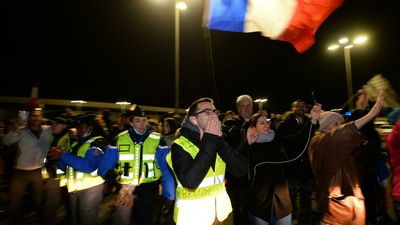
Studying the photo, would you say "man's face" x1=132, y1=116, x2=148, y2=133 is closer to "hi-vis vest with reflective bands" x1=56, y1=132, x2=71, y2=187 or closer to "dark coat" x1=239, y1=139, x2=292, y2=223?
"dark coat" x1=239, y1=139, x2=292, y2=223

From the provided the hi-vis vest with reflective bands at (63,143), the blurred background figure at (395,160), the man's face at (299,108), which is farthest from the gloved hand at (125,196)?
the man's face at (299,108)

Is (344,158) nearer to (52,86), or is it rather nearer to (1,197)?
(1,197)

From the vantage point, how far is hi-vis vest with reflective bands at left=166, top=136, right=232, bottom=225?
8.73 ft

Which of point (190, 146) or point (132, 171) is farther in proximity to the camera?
point (132, 171)

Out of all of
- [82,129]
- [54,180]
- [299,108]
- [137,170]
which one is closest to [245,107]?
[299,108]

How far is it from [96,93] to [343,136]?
36.2 metres

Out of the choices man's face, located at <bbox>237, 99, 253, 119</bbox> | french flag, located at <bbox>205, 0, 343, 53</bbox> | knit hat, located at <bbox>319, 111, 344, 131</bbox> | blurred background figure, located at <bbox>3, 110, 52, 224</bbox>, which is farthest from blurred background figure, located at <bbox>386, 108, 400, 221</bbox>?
blurred background figure, located at <bbox>3, 110, 52, 224</bbox>

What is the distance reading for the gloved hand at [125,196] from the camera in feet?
14.0

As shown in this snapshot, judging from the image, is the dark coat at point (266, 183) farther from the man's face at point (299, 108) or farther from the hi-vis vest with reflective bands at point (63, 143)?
the hi-vis vest with reflective bands at point (63, 143)

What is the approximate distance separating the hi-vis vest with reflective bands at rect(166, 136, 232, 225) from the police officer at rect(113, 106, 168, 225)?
1702 millimetres

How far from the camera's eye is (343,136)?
10.4 ft

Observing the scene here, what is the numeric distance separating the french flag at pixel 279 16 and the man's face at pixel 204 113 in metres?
1.24

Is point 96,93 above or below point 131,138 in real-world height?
above

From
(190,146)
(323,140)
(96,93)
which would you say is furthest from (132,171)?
(96,93)
